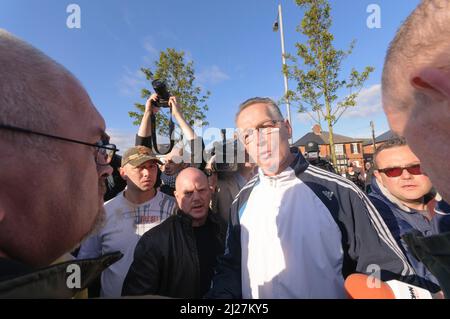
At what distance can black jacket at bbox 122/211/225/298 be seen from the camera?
2252mm

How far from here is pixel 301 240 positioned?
190 centimetres

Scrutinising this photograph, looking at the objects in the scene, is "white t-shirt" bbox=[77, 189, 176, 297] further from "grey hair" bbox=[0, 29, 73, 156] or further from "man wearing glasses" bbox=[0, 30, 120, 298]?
"grey hair" bbox=[0, 29, 73, 156]

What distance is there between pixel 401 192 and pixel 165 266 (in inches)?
96.5

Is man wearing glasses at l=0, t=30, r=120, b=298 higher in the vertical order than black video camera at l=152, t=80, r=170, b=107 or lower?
lower

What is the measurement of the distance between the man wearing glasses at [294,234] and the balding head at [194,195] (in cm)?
51

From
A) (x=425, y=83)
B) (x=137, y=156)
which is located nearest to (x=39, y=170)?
(x=425, y=83)

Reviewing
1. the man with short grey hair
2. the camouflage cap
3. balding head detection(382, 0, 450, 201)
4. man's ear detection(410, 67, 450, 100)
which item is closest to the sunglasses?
the man with short grey hair

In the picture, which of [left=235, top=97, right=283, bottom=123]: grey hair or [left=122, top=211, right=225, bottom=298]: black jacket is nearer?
[left=122, top=211, right=225, bottom=298]: black jacket

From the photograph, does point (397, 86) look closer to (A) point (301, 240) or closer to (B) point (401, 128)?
(B) point (401, 128)

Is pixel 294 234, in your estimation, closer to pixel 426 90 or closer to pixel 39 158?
pixel 426 90

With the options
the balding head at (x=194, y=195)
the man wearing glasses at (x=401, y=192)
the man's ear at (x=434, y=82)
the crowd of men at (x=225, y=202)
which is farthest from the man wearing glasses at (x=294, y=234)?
the man's ear at (x=434, y=82)

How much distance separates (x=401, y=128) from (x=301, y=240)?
4.01ft

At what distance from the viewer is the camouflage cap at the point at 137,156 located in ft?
10.3
